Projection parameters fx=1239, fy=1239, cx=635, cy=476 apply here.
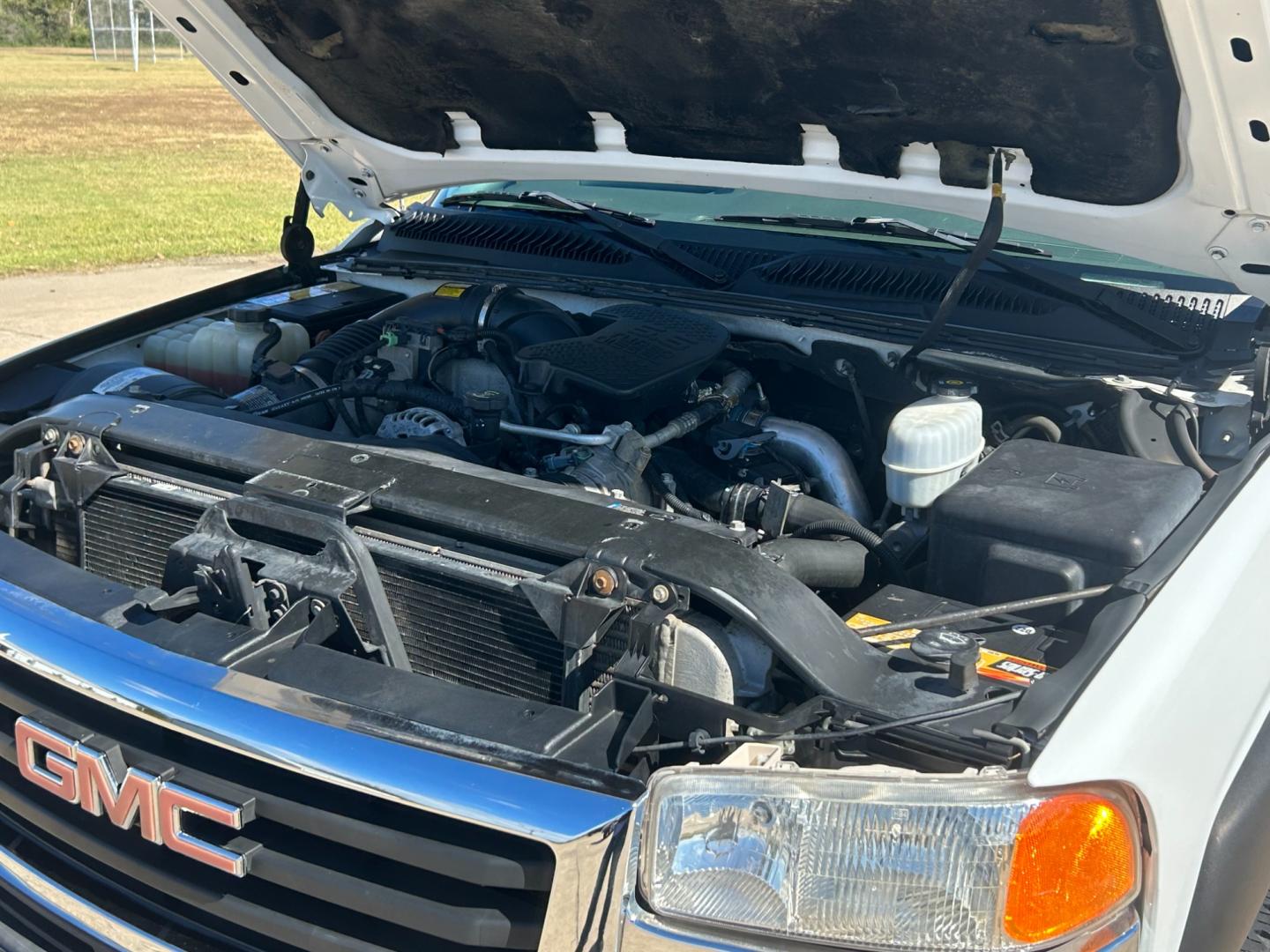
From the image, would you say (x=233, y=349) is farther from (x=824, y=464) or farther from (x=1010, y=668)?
(x=1010, y=668)

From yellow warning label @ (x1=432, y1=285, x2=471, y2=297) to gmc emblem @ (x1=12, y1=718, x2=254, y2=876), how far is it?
164 centimetres

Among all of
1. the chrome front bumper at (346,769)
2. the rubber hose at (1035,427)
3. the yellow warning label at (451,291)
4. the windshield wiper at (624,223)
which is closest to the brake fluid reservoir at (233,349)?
the yellow warning label at (451,291)

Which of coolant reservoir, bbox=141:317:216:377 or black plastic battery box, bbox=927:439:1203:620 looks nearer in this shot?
black plastic battery box, bbox=927:439:1203:620

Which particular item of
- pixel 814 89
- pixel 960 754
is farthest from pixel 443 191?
pixel 960 754

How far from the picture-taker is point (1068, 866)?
1441 millimetres

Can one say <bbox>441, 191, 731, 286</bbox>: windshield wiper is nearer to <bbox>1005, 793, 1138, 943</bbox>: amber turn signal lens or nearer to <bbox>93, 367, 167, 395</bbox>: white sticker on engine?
<bbox>93, 367, 167, 395</bbox>: white sticker on engine

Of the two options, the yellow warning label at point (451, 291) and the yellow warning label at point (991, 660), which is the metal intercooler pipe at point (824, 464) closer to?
the yellow warning label at point (991, 660)

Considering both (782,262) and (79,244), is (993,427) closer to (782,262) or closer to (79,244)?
(782,262)

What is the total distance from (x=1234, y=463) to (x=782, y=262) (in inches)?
49.5

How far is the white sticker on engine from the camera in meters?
2.88

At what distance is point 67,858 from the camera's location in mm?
1946

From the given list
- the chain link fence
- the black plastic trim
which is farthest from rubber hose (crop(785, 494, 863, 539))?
the chain link fence

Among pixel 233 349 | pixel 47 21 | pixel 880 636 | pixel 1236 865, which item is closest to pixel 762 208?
pixel 233 349

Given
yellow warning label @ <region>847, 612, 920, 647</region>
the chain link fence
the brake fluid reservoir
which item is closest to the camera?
yellow warning label @ <region>847, 612, 920, 647</region>
